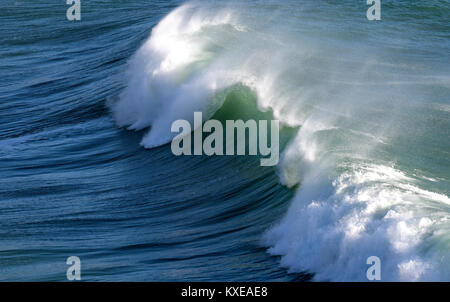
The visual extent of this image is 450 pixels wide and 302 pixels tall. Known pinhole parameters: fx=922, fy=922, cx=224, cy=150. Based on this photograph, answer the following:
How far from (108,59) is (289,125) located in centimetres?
1156

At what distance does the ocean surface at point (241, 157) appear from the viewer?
901 cm

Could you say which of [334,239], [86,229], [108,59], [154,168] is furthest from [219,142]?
[108,59]

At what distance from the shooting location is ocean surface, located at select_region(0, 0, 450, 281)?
9008 millimetres

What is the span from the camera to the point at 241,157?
1342 centimetres

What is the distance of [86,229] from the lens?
37.4 ft

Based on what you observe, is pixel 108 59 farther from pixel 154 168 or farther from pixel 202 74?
pixel 154 168

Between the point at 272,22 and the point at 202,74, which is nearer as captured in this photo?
the point at 202,74
